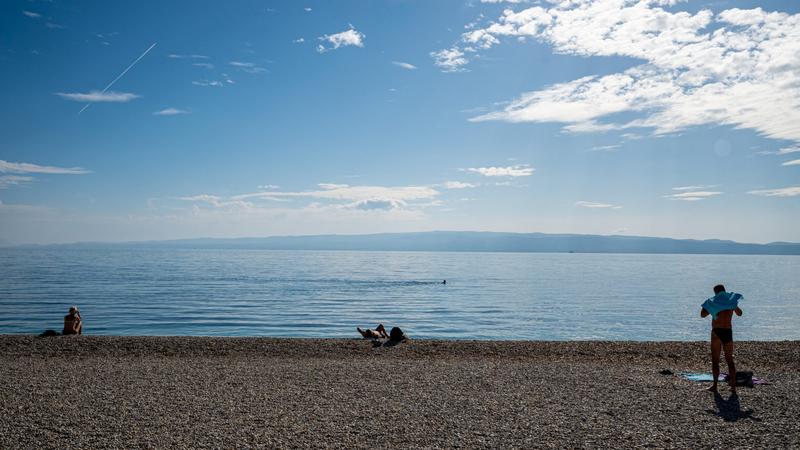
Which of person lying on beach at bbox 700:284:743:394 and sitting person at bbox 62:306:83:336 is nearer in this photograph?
person lying on beach at bbox 700:284:743:394

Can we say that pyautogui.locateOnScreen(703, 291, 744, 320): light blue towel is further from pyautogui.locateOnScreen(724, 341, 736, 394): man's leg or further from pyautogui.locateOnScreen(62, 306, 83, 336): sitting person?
pyautogui.locateOnScreen(62, 306, 83, 336): sitting person

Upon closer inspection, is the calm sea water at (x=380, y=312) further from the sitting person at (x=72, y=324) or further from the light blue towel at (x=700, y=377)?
the light blue towel at (x=700, y=377)

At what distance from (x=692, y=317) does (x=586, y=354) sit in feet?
80.8

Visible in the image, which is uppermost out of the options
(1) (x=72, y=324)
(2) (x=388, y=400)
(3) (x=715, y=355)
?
(3) (x=715, y=355)

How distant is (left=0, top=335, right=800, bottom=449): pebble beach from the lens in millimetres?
8586

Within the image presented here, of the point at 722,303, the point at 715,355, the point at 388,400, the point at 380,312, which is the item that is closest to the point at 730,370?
the point at 715,355

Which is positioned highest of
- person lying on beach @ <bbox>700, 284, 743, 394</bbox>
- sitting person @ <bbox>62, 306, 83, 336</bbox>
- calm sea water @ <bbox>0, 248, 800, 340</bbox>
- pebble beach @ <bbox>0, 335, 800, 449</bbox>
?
person lying on beach @ <bbox>700, 284, 743, 394</bbox>

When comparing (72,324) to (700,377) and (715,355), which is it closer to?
(700,377)

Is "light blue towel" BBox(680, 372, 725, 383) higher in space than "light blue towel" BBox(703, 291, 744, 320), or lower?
lower

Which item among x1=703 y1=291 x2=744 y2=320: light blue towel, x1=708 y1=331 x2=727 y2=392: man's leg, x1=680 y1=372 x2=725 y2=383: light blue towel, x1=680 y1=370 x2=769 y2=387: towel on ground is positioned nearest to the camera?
x1=708 y1=331 x2=727 y2=392: man's leg

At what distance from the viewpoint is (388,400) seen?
11.1 metres

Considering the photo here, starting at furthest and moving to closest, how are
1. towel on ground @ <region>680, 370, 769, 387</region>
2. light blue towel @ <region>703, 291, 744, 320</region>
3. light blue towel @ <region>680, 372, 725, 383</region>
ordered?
1. light blue towel @ <region>680, 372, 725, 383</region>
2. towel on ground @ <region>680, 370, 769, 387</region>
3. light blue towel @ <region>703, 291, 744, 320</region>

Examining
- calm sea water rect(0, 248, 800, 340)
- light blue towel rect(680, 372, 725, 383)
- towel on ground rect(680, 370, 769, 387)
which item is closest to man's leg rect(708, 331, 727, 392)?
towel on ground rect(680, 370, 769, 387)

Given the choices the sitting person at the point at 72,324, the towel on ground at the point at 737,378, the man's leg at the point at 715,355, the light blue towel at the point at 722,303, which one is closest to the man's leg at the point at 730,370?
the man's leg at the point at 715,355
